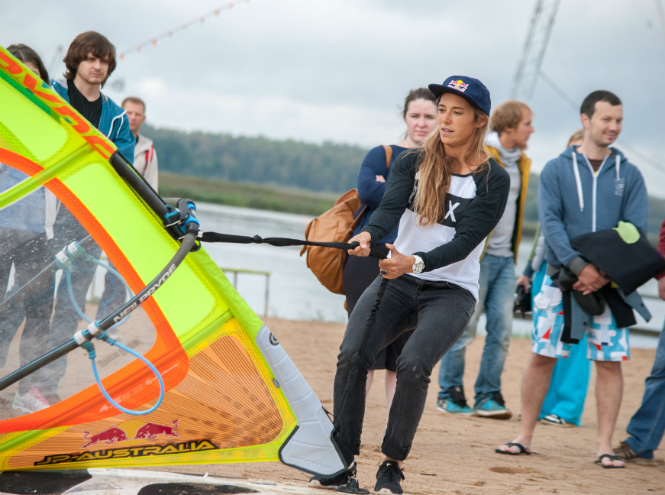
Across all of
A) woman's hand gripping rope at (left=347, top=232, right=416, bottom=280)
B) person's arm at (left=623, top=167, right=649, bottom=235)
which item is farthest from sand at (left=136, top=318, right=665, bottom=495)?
person's arm at (left=623, top=167, right=649, bottom=235)

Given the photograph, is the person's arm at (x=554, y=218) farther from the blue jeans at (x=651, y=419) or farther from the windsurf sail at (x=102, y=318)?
the windsurf sail at (x=102, y=318)

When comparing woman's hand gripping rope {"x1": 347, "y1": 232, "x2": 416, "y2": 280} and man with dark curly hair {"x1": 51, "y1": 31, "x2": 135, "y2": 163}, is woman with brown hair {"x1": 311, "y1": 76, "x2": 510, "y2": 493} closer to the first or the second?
woman's hand gripping rope {"x1": 347, "y1": 232, "x2": 416, "y2": 280}

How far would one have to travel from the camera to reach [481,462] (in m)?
3.73

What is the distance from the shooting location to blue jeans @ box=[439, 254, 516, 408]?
5.13 m

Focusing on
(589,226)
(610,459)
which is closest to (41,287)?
(589,226)

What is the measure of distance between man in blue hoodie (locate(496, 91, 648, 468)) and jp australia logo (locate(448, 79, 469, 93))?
1576 millimetres

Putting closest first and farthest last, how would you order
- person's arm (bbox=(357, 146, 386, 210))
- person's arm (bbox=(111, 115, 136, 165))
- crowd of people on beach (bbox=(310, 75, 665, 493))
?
crowd of people on beach (bbox=(310, 75, 665, 493)), person's arm (bbox=(357, 146, 386, 210)), person's arm (bbox=(111, 115, 136, 165))

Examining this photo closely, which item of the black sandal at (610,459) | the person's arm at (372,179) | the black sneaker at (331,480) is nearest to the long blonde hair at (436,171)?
the person's arm at (372,179)

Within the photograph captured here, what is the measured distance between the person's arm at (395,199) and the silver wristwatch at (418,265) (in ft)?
0.72

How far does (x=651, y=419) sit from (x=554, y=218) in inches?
56.3

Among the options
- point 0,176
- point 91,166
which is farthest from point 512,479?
point 0,176

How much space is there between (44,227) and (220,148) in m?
80.5

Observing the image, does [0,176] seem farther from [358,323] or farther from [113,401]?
[358,323]

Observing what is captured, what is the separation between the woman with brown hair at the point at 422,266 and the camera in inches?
103
